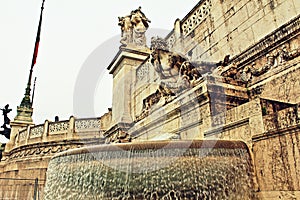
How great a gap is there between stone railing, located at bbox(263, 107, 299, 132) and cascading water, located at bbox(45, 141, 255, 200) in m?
0.55

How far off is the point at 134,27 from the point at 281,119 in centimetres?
1065

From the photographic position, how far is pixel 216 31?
7.96 meters

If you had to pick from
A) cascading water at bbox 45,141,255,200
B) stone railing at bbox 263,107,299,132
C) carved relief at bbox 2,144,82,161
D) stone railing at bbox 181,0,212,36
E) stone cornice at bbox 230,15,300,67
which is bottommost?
cascading water at bbox 45,141,255,200

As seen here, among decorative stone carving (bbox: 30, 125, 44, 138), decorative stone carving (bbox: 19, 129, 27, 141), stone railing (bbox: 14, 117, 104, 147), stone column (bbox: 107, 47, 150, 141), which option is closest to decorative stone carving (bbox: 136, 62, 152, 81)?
stone column (bbox: 107, 47, 150, 141)

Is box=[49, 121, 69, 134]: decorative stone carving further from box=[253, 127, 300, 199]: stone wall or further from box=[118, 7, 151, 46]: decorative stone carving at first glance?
box=[253, 127, 300, 199]: stone wall

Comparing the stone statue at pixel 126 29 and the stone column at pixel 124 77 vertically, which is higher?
the stone statue at pixel 126 29

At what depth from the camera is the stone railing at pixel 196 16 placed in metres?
8.67

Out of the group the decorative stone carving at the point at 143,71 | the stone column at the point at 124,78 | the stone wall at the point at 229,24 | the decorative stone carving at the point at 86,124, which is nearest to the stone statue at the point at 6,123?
the decorative stone carving at the point at 86,124

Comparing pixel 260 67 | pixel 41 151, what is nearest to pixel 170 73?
pixel 260 67

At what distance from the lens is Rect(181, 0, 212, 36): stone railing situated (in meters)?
8.67

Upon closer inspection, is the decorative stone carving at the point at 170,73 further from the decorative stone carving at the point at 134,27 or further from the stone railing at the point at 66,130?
the stone railing at the point at 66,130

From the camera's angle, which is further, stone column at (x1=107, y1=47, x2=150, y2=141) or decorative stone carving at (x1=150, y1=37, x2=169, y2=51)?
stone column at (x1=107, y1=47, x2=150, y2=141)

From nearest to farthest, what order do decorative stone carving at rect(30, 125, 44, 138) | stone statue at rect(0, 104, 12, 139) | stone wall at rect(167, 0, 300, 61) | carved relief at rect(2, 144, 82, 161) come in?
stone wall at rect(167, 0, 300, 61) → carved relief at rect(2, 144, 82, 161) → decorative stone carving at rect(30, 125, 44, 138) → stone statue at rect(0, 104, 12, 139)

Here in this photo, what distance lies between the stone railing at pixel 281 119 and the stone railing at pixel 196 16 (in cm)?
531
